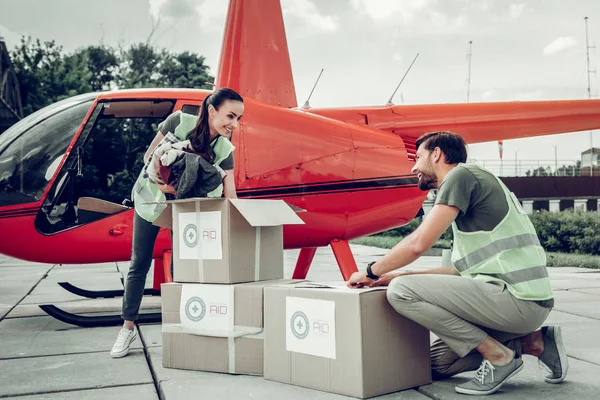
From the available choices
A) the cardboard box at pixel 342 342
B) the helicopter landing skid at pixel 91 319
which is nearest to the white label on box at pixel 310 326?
the cardboard box at pixel 342 342

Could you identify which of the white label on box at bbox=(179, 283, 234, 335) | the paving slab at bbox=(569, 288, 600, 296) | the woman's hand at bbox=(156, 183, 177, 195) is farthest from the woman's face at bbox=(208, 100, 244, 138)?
the paving slab at bbox=(569, 288, 600, 296)

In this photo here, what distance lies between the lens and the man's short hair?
8.25 ft

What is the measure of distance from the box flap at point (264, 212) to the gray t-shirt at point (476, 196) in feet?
2.61

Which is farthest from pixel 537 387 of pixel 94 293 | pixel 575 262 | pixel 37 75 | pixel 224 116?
pixel 37 75

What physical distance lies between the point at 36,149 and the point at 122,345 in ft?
5.95

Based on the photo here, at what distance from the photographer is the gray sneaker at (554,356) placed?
7.99 feet

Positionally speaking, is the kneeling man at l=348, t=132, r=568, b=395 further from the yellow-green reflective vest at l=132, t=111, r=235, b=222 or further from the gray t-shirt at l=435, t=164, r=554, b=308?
the yellow-green reflective vest at l=132, t=111, r=235, b=222

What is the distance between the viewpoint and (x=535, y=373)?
8.68 feet

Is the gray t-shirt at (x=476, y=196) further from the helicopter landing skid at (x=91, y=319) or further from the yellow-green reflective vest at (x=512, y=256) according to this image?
the helicopter landing skid at (x=91, y=319)

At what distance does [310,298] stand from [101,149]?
27.4 feet

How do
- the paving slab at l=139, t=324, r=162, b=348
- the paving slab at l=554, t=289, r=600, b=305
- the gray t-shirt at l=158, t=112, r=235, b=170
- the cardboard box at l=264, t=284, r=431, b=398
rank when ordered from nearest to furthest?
the cardboard box at l=264, t=284, r=431, b=398, the gray t-shirt at l=158, t=112, r=235, b=170, the paving slab at l=139, t=324, r=162, b=348, the paving slab at l=554, t=289, r=600, b=305

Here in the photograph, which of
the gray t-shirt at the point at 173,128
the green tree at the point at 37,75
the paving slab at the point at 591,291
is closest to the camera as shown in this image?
the gray t-shirt at the point at 173,128

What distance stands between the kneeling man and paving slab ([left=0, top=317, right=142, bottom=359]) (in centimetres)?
169

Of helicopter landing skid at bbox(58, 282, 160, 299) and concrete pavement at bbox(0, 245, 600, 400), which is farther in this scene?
helicopter landing skid at bbox(58, 282, 160, 299)
